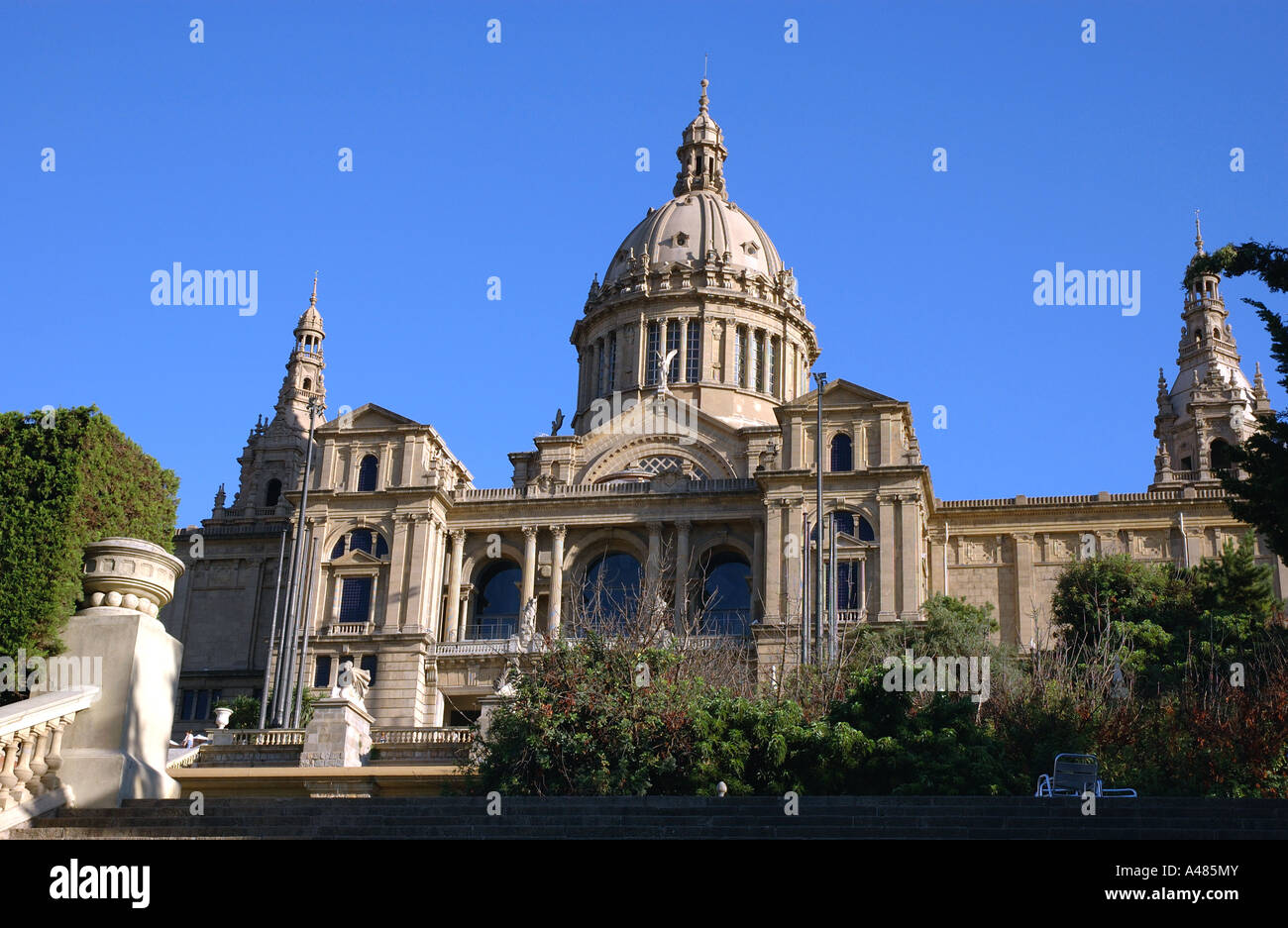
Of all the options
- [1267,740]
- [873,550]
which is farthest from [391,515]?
[1267,740]

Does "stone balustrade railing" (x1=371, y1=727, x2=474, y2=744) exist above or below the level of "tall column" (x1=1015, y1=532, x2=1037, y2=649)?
below

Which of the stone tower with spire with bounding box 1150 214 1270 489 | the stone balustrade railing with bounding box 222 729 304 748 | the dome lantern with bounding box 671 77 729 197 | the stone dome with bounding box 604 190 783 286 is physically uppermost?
the dome lantern with bounding box 671 77 729 197

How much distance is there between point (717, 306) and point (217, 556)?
25279 mm

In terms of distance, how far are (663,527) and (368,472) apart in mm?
11919

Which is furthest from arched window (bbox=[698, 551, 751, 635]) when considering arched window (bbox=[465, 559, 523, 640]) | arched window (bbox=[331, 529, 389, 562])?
arched window (bbox=[331, 529, 389, 562])

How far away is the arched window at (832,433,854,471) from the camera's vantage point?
5872 cm

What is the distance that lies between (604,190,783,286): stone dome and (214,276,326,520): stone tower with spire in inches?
604

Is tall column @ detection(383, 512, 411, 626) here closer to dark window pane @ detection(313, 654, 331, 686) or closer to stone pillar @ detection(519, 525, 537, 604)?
dark window pane @ detection(313, 654, 331, 686)

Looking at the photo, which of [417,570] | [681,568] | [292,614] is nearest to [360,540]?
[417,570]

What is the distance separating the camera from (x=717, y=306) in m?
73.3

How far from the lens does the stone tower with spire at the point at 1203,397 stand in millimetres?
68062

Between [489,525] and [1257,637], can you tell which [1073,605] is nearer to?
[1257,637]
